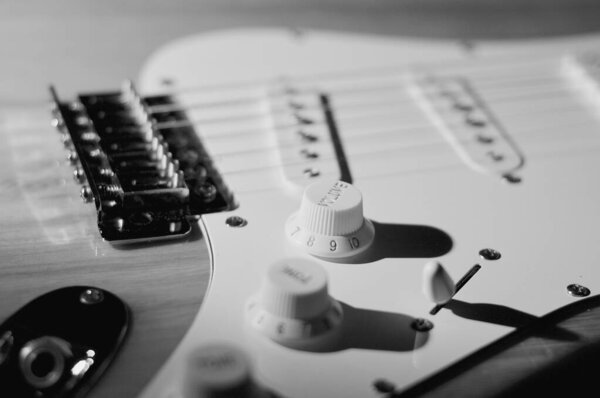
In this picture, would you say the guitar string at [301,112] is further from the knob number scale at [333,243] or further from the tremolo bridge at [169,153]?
the knob number scale at [333,243]

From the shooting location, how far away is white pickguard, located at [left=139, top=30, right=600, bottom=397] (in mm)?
562

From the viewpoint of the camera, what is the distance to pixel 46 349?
0.55 metres

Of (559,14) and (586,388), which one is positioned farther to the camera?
(559,14)

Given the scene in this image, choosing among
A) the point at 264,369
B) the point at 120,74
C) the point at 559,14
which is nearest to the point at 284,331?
the point at 264,369

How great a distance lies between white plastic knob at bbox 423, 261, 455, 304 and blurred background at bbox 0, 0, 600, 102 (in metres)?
0.55

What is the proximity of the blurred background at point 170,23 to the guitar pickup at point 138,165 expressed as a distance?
4.8 inches

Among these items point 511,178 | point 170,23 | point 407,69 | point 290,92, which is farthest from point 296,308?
point 170,23

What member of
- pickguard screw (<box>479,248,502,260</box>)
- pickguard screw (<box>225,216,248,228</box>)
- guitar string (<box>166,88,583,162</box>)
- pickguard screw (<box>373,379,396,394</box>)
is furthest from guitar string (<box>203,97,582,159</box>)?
pickguard screw (<box>373,379,396,394</box>)

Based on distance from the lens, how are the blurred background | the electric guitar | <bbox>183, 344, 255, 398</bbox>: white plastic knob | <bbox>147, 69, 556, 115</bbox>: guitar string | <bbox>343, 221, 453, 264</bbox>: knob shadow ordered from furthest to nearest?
1. the blurred background
2. <bbox>147, 69, 556, 115</bbox>: guitar string
3. <bbox>343, 221, 453, 264</bbox>: knob shadow
4. the electric guitar
5. <bbox>183, 344, 255, 398</bbox>: white plastic knob

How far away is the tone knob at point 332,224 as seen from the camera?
649 millimetres

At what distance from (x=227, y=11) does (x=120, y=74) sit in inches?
9.5

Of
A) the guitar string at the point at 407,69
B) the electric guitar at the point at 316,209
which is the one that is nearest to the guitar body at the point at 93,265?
the electric guitar at the point at 316,209

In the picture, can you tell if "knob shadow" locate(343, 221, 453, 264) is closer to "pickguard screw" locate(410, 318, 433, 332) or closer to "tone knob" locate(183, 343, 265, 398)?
"pickguard screw" locate(410, 318, 433, 332)

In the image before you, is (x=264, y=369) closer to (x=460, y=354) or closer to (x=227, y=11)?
(x=460, y=354)
